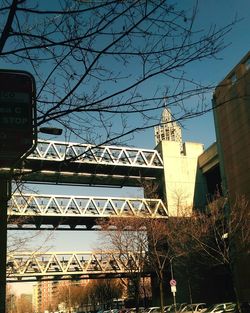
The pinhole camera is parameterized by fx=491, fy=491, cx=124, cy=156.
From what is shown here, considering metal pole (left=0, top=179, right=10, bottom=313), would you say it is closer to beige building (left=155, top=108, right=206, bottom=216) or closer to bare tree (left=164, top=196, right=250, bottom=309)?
bare tree (left=164, top=196, right=250, bottom=309)

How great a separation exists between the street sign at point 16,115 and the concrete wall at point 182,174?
54914 mm

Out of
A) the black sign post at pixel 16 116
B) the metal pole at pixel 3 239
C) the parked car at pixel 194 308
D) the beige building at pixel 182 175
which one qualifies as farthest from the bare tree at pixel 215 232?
the black sign post at pixel 16 116

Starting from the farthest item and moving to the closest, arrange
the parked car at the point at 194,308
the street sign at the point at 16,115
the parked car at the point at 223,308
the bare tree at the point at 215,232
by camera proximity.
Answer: the parked car at the point at 194,308, the bare tree at the point at 215,232, the parked car at the point at 223,308, the street sign at the point at 16,115

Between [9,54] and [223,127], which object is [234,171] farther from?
[9,54]

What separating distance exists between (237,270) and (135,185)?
19874 mm

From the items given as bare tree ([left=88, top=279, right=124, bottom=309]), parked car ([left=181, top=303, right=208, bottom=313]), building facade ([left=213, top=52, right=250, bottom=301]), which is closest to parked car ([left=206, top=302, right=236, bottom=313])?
parked car ([left=181, top=303, right=208, bottom=313])

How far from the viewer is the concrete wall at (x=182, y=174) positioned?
60750mm

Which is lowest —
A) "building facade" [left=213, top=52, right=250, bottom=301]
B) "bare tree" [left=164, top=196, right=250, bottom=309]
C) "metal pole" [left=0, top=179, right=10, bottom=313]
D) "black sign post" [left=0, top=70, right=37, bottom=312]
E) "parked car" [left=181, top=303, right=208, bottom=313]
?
"parked car" [left=181, top=303, right=208, bottom=313]

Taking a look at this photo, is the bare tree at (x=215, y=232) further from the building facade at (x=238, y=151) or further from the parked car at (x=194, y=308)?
the parked car at (x=194, y=308)

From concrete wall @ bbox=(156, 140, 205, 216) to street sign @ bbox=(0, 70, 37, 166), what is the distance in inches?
2162

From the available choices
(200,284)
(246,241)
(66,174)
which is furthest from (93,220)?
(246,241)

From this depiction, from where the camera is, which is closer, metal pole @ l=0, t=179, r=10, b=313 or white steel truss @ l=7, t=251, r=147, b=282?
metal pole @ l=0, t=179, r=10, b=313

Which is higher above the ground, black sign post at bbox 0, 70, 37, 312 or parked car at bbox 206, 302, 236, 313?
black sign post at bbox 0, 70, 37, 312

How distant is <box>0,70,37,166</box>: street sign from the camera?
4.97 meters
